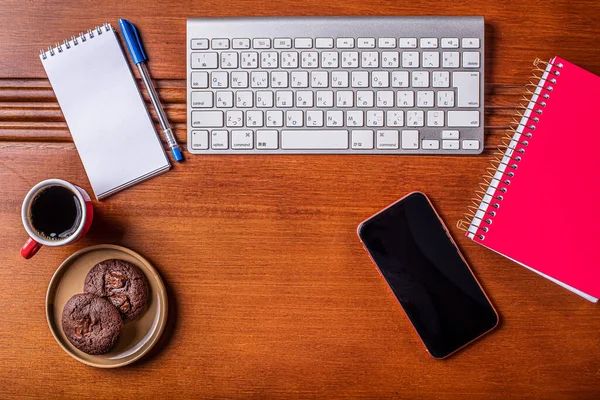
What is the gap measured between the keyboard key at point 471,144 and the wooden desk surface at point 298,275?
2 centimetres

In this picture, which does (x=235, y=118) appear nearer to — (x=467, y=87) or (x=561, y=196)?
(x=467, y=87)

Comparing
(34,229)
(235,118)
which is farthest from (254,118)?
(34,229)

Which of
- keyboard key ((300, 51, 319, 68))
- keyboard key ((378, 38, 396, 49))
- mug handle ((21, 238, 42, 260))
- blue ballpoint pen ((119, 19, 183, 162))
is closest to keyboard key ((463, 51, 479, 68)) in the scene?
keyboard key ((378, 38, 396, 49))

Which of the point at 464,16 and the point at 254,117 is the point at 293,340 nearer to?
the point at 254,117

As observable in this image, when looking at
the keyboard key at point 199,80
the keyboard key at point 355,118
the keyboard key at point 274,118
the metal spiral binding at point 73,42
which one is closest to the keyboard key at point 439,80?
the keyboard key at point 355,118

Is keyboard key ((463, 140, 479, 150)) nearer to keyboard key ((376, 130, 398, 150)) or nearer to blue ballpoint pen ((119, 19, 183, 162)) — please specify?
keyboard key ((376, 130, 398, 150))

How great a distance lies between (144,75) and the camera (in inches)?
28.9

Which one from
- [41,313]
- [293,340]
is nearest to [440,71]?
[293,340]

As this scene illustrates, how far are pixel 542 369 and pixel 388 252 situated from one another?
0.28 m

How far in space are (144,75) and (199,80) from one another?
8 cm

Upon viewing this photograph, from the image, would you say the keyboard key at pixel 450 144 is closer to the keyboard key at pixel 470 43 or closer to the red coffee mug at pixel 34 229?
the keyboard key at pixel 470 43

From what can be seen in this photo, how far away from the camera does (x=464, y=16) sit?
2.37 feet

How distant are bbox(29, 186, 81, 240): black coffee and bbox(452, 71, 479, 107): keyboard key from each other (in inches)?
21.8

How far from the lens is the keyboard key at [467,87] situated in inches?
28.3
